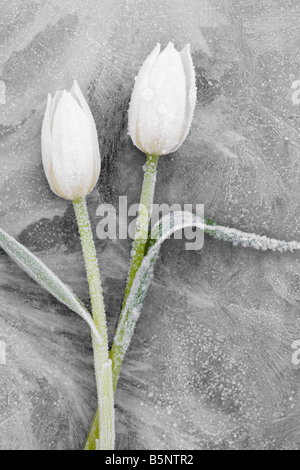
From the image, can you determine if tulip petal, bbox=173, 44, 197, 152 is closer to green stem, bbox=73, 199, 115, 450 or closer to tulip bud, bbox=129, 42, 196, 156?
tulip bud, bbox=129, 42, 196, 156

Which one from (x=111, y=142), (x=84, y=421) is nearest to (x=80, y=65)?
(x=111, y=142)

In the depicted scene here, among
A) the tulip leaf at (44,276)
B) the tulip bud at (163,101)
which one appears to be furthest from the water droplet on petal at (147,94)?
the tulip leaf at (44,276)

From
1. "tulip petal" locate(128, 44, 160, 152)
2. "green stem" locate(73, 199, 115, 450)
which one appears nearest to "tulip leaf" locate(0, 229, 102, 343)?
"green stem" locate(73, 199, 115, 450)

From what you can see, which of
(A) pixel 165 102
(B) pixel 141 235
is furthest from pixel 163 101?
(B) pixel 141 235

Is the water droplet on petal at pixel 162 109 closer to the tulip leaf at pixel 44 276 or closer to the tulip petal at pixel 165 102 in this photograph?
the tulip petal at pixel 165 102

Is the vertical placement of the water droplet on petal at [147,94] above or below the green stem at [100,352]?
above

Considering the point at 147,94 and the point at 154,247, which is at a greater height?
the point at 147,94

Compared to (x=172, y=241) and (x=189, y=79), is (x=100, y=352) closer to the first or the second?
(x=172, y=241)
